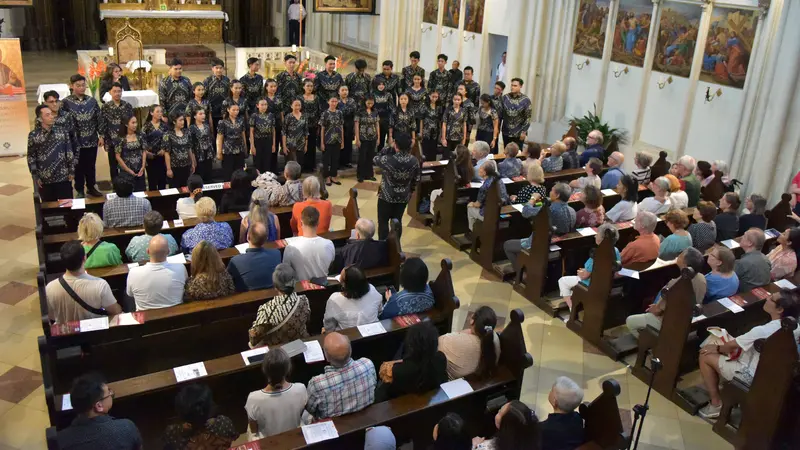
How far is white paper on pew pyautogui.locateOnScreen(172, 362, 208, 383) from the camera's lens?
4.19 metres

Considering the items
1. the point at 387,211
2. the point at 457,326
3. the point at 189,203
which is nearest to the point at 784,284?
the point at 457,326

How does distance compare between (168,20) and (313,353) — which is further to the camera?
(168,20)

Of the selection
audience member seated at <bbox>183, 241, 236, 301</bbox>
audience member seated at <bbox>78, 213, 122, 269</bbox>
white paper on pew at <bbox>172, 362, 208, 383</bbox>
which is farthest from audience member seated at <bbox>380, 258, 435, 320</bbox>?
audience member seated at <bbox>78, 213, 122, 269</bbox>

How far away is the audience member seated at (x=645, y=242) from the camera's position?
248 inches

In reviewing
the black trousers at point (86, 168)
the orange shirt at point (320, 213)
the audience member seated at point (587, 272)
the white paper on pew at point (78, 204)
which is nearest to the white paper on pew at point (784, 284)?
the audience member seated at point (587, 272)

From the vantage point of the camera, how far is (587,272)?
6.46 metres

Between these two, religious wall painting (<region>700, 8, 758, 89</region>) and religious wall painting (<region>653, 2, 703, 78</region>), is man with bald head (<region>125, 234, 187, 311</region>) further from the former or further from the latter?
religious wall painting (<region>653, 2, 703, 78</region>)

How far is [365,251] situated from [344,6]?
32.1ft

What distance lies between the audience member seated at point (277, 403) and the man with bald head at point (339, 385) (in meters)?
0.07

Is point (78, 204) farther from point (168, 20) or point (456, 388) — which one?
point (168, 20)

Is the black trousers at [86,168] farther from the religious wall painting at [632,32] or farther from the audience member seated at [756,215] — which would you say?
the religious wall painting at [632,32]

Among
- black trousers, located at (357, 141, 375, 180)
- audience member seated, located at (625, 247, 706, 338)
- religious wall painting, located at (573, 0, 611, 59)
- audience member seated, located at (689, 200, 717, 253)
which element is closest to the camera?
audience member seated, located at (625, 247, 706, 338)

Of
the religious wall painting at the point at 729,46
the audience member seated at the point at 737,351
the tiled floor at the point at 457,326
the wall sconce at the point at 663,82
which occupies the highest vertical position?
the religious wall painting at the point at 729,46

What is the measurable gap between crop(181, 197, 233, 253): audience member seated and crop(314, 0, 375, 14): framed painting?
28.7 feet
